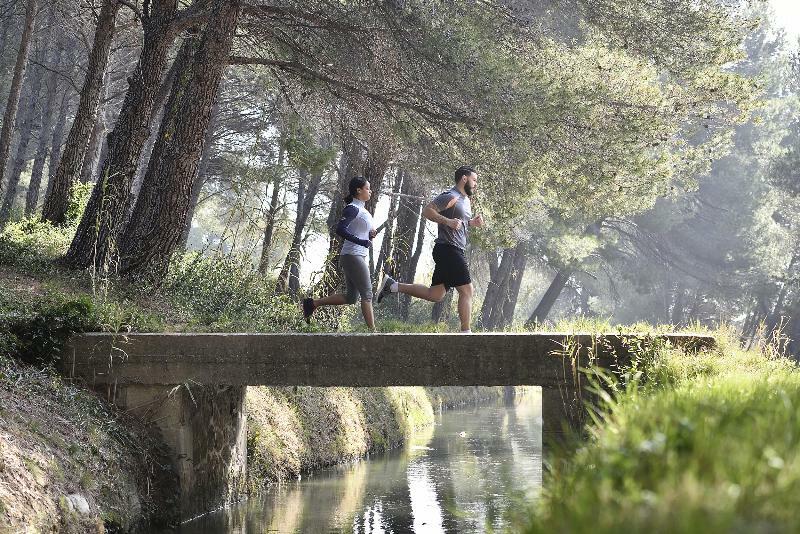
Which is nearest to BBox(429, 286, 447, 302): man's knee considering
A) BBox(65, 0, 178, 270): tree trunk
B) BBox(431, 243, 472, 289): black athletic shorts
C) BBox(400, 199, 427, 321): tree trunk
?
BBox(431, 243, 472, 289): black athletic shorts

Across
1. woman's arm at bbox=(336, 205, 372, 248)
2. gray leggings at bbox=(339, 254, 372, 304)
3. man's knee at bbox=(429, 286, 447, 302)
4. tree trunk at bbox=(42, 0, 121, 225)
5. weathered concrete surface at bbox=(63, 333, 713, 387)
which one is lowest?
weathered concrete surface at bbox=(63, 333, 713, 387)

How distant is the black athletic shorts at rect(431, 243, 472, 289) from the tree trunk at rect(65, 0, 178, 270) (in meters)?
5.98

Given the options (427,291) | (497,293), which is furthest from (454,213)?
(497,293)

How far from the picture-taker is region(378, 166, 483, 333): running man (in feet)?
38.7

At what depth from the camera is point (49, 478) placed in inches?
340

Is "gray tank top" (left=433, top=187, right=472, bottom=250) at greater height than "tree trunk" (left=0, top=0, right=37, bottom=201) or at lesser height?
lesser

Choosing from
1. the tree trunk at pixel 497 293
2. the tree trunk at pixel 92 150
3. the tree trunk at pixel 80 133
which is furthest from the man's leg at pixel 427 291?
the tree trunk at pixel 497 293

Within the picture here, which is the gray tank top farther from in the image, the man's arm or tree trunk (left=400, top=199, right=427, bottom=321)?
tree trunk (left=400, top=199, right=427, bottom=321)

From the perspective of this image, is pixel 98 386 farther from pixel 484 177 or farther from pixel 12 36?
pixel 12 36

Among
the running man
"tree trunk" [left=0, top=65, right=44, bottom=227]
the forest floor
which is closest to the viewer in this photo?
the forest floor

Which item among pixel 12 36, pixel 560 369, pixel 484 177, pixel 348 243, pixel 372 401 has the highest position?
pixel 12 36

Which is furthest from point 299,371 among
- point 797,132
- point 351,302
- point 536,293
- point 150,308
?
point 536,293

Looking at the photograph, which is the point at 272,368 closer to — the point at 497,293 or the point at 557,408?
the point at 557,408

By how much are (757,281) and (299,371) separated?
3996 centimetres
